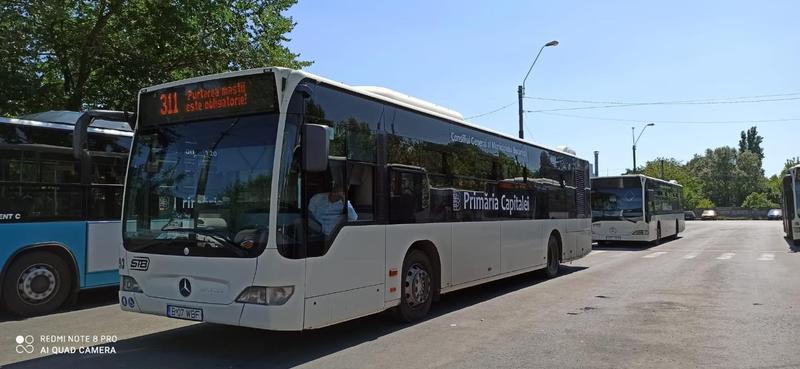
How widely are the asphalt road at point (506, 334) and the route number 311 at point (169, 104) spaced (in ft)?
9.02

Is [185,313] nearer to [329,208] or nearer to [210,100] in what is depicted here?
[329,208]

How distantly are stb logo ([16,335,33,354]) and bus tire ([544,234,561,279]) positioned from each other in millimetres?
9853

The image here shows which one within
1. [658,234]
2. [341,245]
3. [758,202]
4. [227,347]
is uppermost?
[758,202]

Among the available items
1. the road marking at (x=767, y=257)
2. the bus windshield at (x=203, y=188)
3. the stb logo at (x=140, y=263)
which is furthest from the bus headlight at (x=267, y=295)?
the road marking at (x=767, y=257)

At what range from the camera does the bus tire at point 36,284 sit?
8750mm

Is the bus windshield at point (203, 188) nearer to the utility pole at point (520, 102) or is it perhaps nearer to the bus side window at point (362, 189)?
the bus side window at point (362, 189)

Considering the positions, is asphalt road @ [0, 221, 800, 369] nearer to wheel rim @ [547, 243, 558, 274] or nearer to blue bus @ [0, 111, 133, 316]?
blue bus @ [0, 111, 133, 316]

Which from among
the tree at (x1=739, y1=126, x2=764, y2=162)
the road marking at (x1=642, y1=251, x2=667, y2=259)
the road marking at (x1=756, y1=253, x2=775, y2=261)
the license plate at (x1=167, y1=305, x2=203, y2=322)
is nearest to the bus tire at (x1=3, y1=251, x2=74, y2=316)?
the license plate at (x1=167, y1=305, x2=203, y2=322)

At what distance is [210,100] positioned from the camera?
667cm

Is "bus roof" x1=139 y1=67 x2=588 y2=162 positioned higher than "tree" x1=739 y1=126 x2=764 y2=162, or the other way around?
"tree" x1=739 y1=126 x2=764 y2=162

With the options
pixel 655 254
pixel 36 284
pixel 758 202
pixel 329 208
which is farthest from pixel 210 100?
pixel 758 202

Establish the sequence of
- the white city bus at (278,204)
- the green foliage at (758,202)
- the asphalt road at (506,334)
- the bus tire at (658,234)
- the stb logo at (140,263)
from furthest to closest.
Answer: the green foliage at (758,202) < the bus tire at (658,234) < the stb logo at (140,263) < the asphalt road at (506,334) < the white city bus at (278,204)

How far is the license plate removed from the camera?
6.29m

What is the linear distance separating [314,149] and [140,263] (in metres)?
2.55
